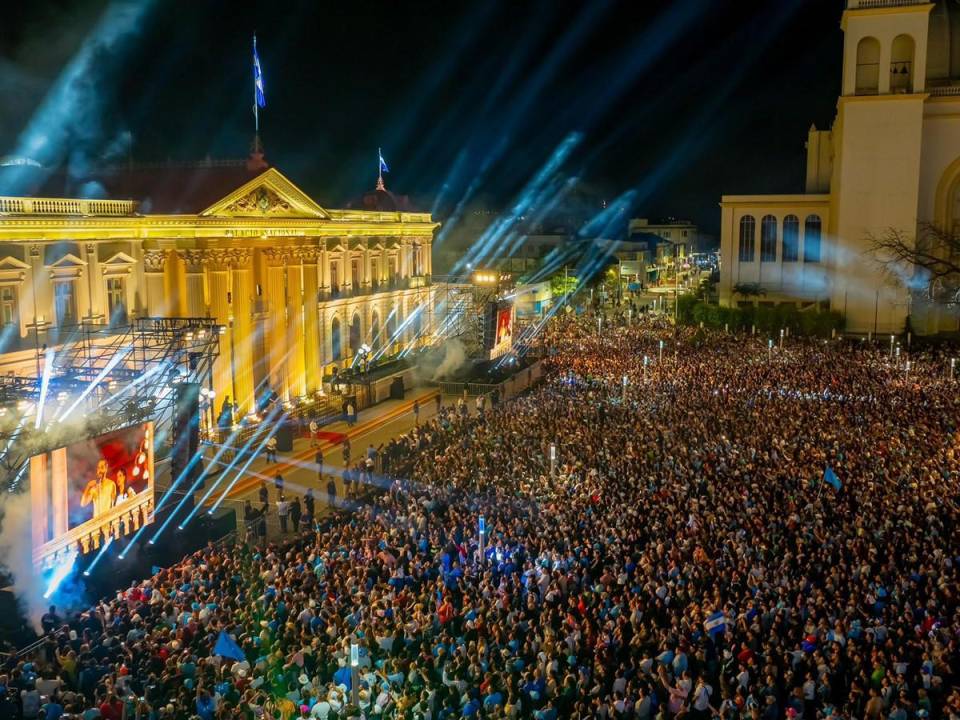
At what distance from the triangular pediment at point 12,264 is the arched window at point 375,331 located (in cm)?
2108

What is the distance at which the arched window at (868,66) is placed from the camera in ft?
153

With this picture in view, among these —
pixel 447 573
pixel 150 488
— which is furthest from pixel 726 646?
pixel 150 488

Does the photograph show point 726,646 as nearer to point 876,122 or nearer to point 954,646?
point 954,646

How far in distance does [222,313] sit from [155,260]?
321cm

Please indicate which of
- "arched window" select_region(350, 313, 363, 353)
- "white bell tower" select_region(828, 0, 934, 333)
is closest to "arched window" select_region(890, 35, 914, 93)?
"white bell tower" select_region(828, 0, 934, 333)

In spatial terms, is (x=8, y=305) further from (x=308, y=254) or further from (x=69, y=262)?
(x=308, y=254)

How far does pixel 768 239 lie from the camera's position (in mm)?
51781

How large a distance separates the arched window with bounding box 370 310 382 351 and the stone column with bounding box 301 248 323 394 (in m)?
6.47

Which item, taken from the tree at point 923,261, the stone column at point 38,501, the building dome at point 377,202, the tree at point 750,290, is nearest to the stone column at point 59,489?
the stone column at point 38,501

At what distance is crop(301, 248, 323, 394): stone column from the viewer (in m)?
35.5

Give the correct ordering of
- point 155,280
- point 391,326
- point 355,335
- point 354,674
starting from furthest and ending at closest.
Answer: point 391,326 → point 355,335 → point 155,280 → point 354,674

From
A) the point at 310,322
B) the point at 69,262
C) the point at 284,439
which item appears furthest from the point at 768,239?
Result: the point at 69,262

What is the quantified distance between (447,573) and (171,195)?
20469mm

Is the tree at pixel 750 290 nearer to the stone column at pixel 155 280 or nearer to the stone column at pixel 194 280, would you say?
the stone column at pixel 194 280
